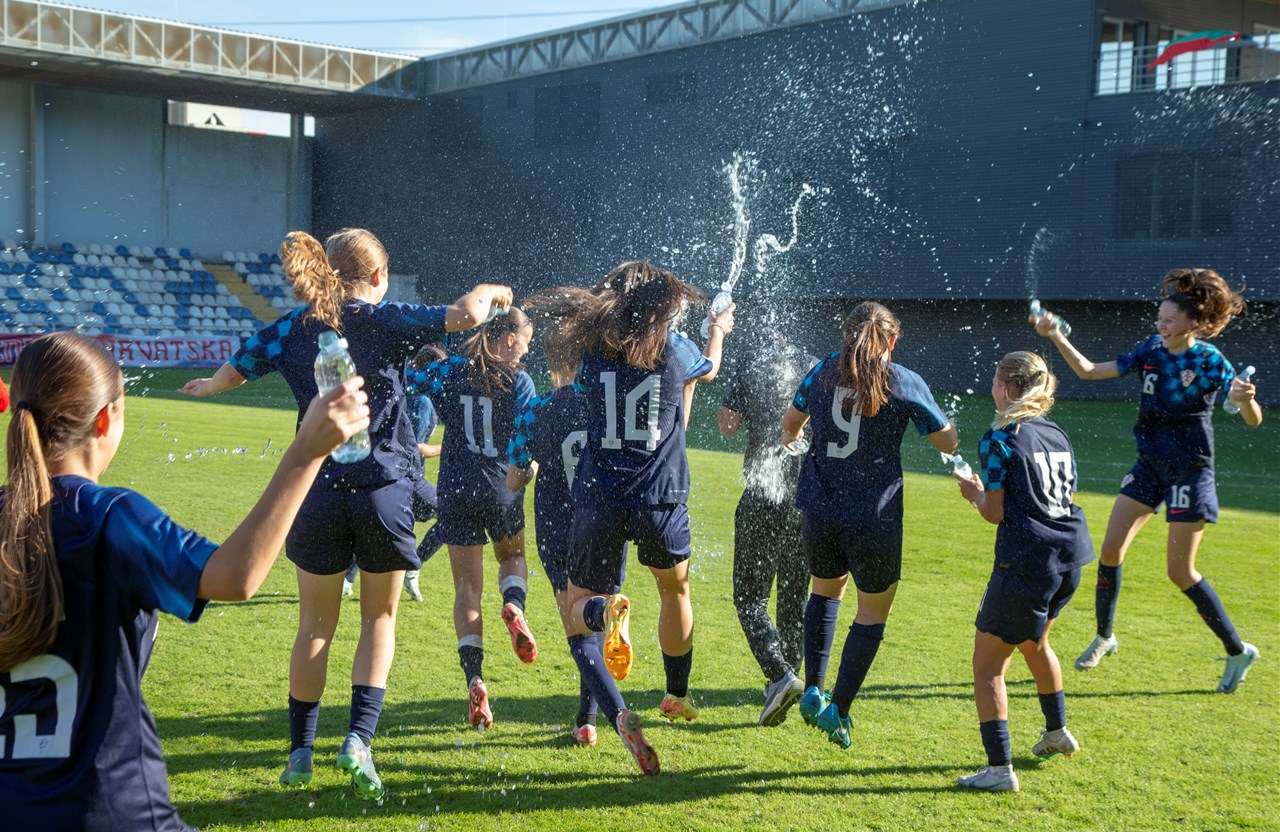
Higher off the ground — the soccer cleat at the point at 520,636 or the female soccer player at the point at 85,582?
the female soccer player at the point at 85,582

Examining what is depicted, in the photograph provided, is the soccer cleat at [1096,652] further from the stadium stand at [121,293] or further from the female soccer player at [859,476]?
the stadium stand at [121,293]

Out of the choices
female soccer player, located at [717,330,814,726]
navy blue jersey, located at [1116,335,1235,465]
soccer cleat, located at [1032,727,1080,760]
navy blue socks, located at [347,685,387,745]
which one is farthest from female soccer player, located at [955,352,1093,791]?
navy blue socks, located at [347,685,387,745]

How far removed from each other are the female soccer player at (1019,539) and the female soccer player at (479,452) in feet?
6.64

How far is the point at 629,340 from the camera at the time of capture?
179 inches

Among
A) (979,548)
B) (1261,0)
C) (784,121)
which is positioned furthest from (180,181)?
(979,548)

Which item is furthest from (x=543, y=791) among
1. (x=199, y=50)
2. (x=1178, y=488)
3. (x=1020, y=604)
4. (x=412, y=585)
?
(x=199, y=50)

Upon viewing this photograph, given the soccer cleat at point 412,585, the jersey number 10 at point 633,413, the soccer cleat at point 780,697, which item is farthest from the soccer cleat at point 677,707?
the soccer cleat at point 412,585

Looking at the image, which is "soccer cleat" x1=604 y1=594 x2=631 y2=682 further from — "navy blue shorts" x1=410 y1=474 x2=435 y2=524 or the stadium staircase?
the stadium staircase

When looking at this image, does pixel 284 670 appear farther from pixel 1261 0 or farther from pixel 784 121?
pixel 1261 0

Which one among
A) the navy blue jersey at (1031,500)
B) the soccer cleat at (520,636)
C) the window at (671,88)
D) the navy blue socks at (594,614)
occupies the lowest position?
the soccer cleat at (520,636)

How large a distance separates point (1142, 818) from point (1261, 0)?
99.7 feet

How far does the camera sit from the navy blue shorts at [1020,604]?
4.43 metres

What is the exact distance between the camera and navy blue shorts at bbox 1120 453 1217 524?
237 inches

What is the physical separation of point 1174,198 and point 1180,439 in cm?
2075
